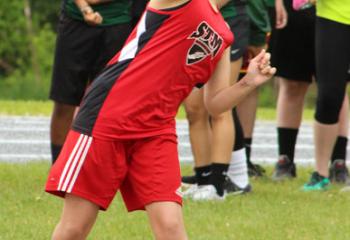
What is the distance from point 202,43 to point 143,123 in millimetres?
464

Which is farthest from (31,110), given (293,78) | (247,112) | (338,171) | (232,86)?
(232,86)

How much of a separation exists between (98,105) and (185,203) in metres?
2.34

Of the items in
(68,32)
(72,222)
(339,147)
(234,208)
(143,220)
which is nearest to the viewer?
(72,222)

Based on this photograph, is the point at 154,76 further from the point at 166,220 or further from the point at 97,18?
the point at 97,18

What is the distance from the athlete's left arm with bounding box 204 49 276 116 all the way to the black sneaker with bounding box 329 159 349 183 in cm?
339

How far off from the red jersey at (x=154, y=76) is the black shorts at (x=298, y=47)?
380cm

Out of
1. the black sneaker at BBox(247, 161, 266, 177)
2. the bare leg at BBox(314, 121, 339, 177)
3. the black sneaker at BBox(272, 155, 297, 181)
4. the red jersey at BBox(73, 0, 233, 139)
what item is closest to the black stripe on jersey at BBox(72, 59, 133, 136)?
the red jersey at BBox(73, 0, 233, 139)

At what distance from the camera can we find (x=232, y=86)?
5578mm

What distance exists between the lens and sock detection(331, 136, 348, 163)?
9078mm

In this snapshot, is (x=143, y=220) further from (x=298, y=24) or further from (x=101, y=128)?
(x=298, y=24)

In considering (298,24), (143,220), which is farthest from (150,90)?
(298,24)

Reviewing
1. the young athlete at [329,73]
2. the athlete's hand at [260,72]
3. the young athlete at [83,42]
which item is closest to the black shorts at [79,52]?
the young athlete at [83,42]

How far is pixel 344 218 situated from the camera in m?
7.32

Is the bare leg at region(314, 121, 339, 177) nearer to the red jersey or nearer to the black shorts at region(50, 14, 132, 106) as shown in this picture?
the black shorts at region(50, 14, 132, 106)
